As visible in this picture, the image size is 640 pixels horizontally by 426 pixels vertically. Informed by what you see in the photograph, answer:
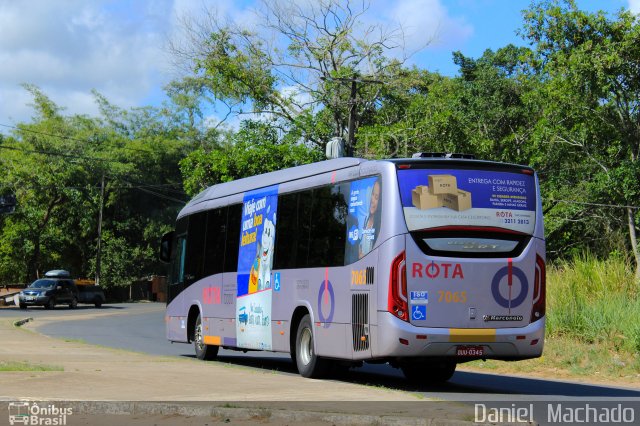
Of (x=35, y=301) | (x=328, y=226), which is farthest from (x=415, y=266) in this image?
(x=35, y=301)

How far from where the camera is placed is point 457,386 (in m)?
15.3

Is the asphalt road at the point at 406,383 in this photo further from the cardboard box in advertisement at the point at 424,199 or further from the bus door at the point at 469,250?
the cardboard box in advertisement at the point at 424,199

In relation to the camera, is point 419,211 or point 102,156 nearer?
point 419,211

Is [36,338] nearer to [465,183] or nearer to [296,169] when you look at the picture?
[296,169]

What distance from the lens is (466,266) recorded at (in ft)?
44.4

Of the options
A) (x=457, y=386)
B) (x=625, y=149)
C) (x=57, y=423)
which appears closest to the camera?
(x=57, y=423)

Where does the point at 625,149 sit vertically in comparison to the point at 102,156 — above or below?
below

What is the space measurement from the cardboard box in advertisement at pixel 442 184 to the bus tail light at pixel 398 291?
1.19 meters

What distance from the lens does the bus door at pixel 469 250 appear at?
527 inches

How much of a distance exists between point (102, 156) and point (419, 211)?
210ft

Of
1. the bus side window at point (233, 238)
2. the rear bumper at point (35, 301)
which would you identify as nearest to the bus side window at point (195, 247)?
the bus side window at point (233, 238)

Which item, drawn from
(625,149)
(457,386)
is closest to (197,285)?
(457,386)

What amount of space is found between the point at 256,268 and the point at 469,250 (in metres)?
5.42

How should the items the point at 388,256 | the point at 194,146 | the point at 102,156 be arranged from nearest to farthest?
the point at 388,256 → the point at 102,156 → the point at 194,146
